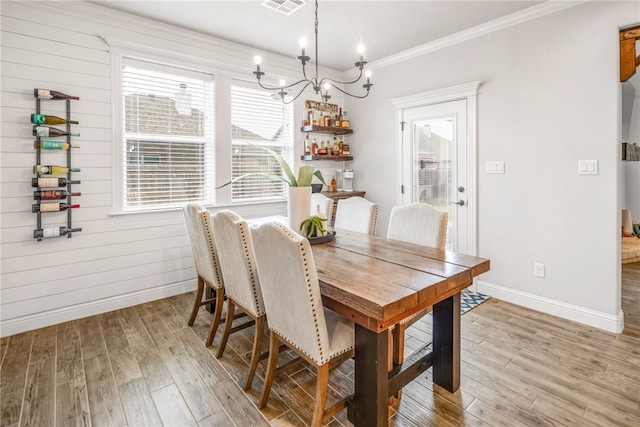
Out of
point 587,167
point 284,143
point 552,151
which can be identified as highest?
point 284,143

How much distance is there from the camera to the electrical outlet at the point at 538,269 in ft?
9.84

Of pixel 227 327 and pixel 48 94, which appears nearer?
pixel 227 327

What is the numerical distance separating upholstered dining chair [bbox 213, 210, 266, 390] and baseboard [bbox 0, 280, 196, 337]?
1677mm

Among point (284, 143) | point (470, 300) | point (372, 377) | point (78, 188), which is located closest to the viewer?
point (372, 377)

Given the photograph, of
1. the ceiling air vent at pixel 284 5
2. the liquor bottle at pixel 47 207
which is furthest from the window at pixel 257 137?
the liquor bottle at pixel 47 207

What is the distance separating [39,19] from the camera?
263 cm

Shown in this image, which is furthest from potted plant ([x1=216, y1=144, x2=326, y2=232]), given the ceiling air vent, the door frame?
the door frame

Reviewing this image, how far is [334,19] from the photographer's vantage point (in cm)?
312

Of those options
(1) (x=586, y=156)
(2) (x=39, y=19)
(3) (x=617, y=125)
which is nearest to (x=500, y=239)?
(1) (x=586, y=156)

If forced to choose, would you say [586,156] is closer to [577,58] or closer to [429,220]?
[577,58]

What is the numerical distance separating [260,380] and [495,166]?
2.90 m

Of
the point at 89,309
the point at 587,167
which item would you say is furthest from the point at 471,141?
the point at 89,309

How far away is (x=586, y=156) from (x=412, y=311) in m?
2.37

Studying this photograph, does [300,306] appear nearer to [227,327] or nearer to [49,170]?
[227,327]
